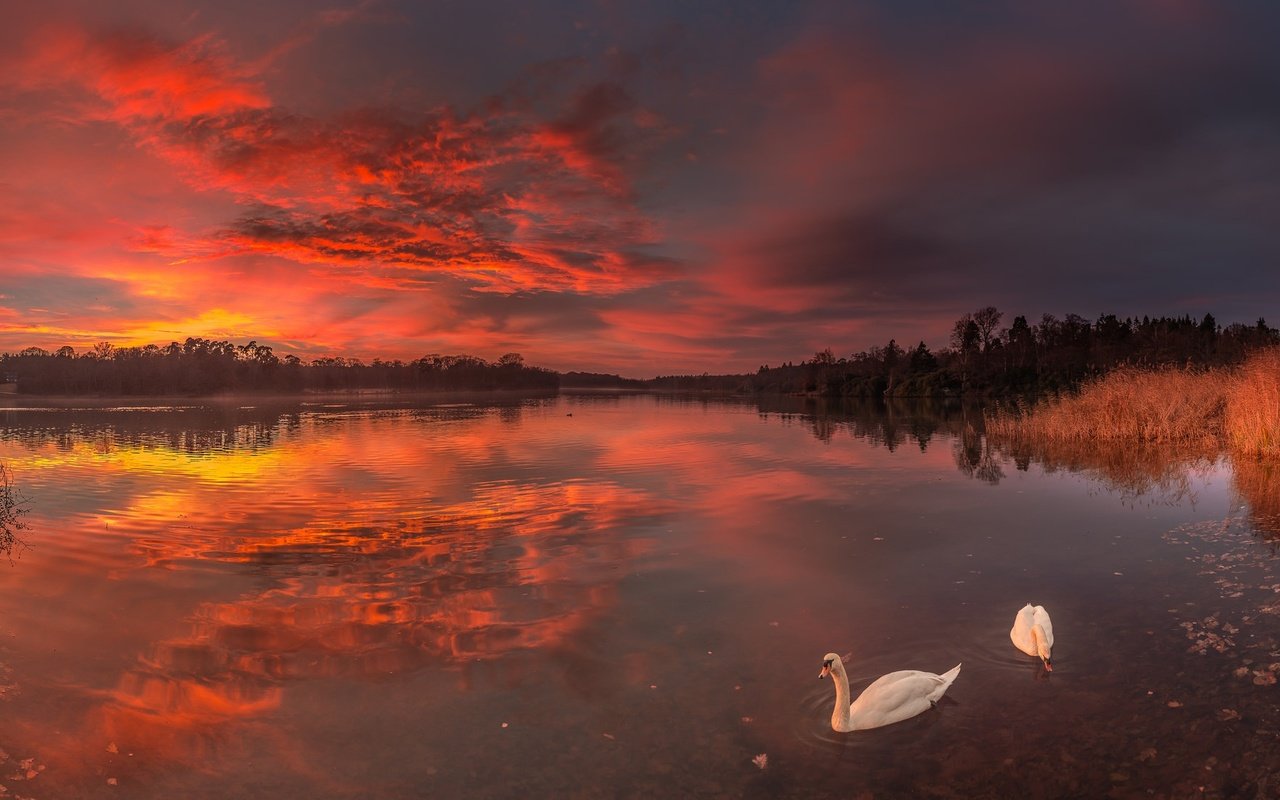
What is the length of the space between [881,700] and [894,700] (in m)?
0.14

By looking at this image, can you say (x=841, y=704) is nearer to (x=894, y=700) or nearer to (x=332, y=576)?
(x=894, y=700)

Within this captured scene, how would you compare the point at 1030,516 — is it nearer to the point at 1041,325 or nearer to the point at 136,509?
the point at 136,509

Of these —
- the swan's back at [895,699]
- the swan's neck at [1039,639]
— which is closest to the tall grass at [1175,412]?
the swan's neck at [1039,639]

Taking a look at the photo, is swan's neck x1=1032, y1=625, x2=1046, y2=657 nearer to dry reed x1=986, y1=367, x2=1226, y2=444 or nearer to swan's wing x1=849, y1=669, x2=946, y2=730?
swan's wing x1=849, y1=669, x2=946, y2=730

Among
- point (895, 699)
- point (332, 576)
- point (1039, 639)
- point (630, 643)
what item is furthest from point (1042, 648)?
point (332, 576)

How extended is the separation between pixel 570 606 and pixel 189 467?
2482 centimetres

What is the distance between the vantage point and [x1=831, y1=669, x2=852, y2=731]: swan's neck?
676 cm

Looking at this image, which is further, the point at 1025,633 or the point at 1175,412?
the point at 1175,412

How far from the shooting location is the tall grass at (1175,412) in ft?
82.1

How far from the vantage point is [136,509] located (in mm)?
18922

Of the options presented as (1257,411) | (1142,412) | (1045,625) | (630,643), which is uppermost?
(1257,411)

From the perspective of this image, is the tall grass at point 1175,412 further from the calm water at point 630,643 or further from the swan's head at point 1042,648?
the swan's head at point 1042,648

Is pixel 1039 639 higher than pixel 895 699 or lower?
higher

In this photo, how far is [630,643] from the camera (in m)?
9.13
